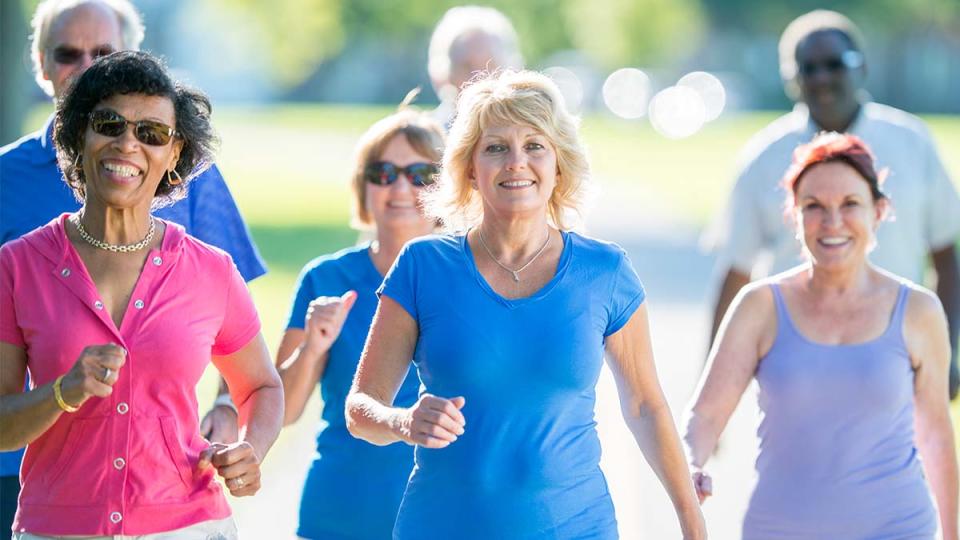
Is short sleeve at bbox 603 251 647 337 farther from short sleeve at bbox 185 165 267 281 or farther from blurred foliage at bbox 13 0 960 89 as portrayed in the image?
blurred foliage at bbox 13 0 960 89

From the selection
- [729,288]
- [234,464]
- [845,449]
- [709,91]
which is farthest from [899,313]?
[709,91]

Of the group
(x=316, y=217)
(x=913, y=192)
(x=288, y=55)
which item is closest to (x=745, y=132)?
(x=288, y=55)

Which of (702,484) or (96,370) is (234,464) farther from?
(702,484)

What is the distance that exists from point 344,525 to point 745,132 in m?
63.6

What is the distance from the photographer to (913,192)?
7.96m

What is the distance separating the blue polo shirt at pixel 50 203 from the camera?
5.31m

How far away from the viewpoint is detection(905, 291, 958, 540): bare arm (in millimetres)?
5641

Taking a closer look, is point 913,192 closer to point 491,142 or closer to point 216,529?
point 491,142

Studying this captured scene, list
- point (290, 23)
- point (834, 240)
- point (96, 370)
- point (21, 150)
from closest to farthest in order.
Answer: point (96, 370), point (21, 150), point (834, 240), point (290, 23)

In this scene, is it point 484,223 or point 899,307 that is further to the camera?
point 899,307

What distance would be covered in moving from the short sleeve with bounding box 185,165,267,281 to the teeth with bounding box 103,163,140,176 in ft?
3.68

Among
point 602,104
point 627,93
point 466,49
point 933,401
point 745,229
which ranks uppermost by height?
point 627,93

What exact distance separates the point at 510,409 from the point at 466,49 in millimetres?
4161

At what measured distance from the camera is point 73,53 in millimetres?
5684
